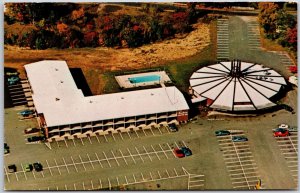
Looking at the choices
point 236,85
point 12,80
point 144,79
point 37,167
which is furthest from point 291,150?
point 12,80

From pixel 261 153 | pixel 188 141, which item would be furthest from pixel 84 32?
pixel 261 153

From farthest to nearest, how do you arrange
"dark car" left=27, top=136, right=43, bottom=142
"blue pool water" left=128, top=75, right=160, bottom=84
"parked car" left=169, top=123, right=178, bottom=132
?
1. "blue pool water" left=128, top=75, right=160, bottom=84
2. "parked car" left=169, top=123, right=178, bottom=132
3. "dark car" left=27, top=136, right=43, bottom=142

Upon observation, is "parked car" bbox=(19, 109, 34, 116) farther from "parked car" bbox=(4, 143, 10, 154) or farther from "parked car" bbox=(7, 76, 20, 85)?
"parked car" bbox=(7, 76, 20, 85)

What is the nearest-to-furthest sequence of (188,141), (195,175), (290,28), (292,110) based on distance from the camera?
(195,175), (188,141), (292,110), (290,28)

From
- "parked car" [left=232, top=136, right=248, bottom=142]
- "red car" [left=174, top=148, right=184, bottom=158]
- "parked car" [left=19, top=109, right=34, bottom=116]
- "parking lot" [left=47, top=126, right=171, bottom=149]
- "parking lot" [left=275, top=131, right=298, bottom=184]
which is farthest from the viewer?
"parked car" [left=19, top=109, right=34, bottom=116]

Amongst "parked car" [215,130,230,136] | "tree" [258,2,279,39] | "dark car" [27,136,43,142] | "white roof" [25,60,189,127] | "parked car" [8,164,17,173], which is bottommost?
"parked car" [215,130,230,136]

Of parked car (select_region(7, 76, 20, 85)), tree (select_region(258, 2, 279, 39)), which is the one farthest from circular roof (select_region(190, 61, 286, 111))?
parked car (select_region(7, 76, 20, 85))

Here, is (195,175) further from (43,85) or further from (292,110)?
(43,85)
